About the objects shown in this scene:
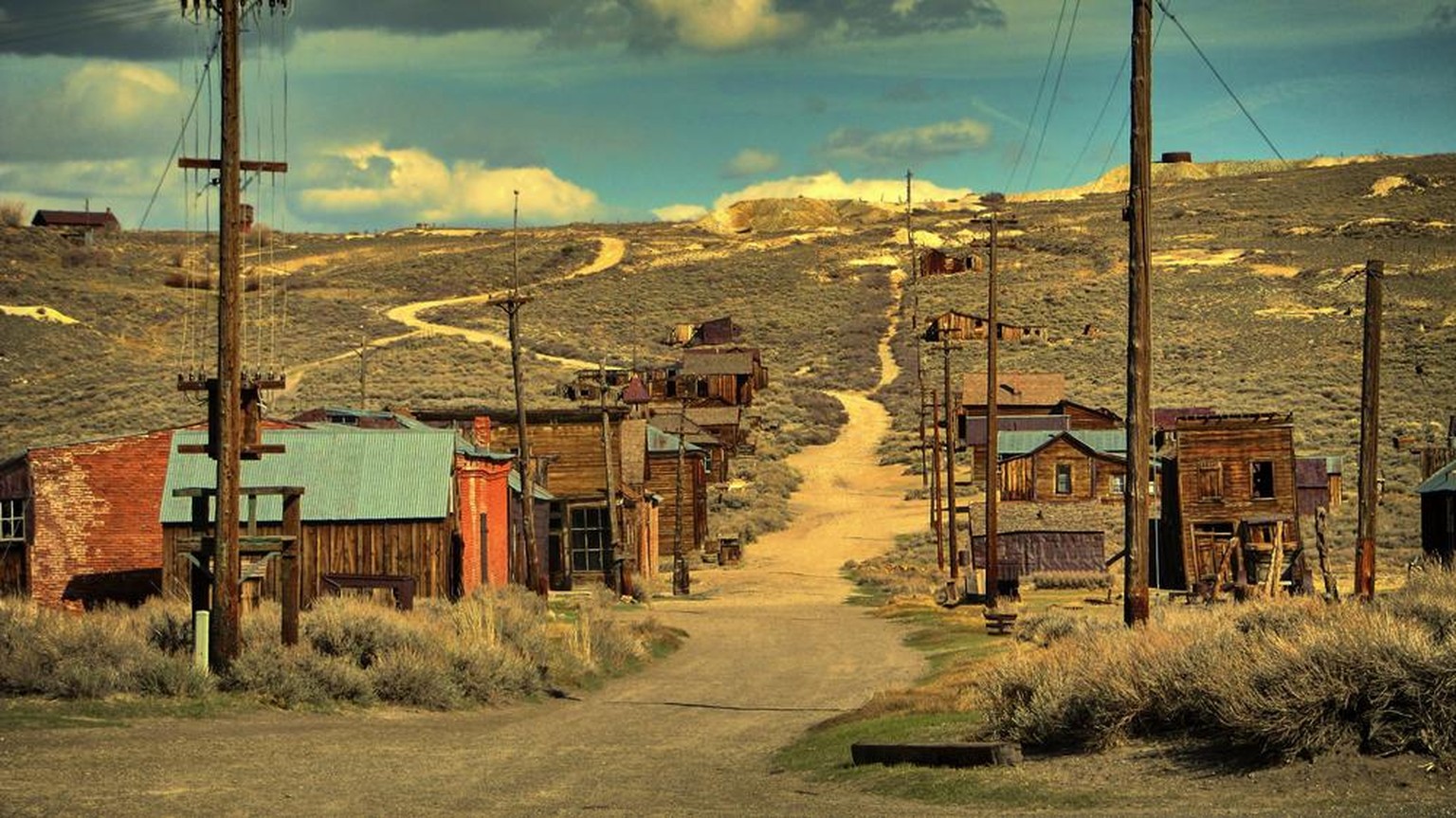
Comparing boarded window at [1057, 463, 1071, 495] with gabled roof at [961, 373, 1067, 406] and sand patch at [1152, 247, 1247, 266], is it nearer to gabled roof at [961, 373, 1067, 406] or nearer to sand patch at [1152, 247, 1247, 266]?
gabled roof at [961, 373, 1067, 406]

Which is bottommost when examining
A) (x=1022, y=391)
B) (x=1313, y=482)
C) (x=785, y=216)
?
(x=1313, y=482)

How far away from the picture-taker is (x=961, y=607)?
41.1 m

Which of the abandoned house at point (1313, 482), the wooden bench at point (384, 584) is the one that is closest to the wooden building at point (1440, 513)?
the abandoned house at point (1313, 482)

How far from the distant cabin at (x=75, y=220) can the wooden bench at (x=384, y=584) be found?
131095mm

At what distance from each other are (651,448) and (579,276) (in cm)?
8334

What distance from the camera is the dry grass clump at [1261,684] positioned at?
36.9 ft

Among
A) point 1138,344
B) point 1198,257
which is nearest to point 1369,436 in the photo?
point 1138,344

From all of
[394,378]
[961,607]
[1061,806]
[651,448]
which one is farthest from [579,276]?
[1061,806]

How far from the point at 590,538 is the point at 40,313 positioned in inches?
2658

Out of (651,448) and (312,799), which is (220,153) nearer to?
(312,799)

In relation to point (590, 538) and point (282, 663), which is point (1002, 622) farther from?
point (590, 538)

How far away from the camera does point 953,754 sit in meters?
13.6

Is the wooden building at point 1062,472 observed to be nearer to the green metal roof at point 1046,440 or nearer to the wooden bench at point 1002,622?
the green metal roof at point 1046,440

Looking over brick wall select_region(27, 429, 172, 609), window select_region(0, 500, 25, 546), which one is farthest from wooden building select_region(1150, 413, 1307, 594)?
window select_region(0, 500, 25, 546)
